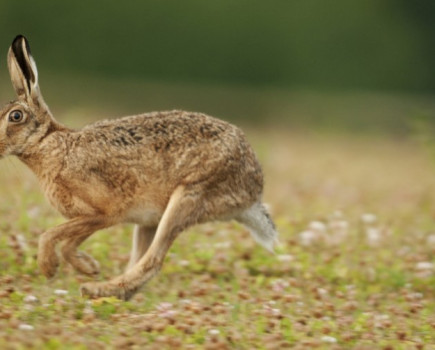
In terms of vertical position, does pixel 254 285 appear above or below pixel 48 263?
above

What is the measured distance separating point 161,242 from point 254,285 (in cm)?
101

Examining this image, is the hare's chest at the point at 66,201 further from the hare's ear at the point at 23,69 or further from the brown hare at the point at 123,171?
the hare's ear at the point at 23,69

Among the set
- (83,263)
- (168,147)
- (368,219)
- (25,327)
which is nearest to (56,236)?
(83,263)

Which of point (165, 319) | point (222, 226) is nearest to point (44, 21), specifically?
point (222, 226)

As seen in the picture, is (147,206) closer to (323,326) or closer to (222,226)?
(323,326)

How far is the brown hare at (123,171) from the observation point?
6.25 meters

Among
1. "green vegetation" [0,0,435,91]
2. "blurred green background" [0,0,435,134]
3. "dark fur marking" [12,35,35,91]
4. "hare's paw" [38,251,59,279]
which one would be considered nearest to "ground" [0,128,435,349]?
"hare's paw" [38,251,59,279]

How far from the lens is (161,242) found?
6.30 m

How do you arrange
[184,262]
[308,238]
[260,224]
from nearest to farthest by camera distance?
[260,224], [184,262], [308,238]

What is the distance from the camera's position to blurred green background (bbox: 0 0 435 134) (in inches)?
829

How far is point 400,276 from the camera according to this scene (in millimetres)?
7359

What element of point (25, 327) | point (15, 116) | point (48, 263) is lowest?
point (25, 327)

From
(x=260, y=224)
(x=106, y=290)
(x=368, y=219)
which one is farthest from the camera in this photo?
(x=368, y=219)

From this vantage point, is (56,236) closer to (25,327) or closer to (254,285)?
(25,327)
